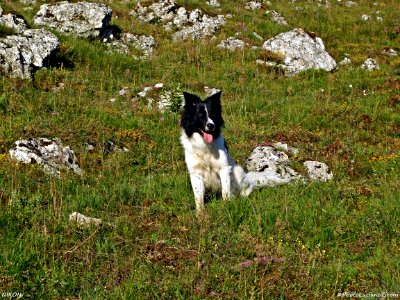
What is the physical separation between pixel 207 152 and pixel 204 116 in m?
0.63

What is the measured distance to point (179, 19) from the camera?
21.9 metres

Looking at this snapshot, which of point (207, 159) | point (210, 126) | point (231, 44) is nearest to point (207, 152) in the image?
point (207, 159)

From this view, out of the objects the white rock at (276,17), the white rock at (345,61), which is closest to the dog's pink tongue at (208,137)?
the white rock at (345,61)

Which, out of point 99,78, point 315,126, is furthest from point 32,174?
point 315,126

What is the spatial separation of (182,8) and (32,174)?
670 inches

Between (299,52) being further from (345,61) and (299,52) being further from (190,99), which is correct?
(190,99)

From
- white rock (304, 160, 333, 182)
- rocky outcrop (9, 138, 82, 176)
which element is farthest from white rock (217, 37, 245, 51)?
rocky outcrop (9, 138, 82, 176)

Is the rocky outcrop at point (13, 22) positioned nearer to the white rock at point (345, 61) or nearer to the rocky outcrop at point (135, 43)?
the rocky outcrop at point (135, 43)

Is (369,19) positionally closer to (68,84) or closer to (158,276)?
(68,84)

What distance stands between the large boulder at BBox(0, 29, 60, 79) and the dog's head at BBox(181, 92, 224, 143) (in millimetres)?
6695

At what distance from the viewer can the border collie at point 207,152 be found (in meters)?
7.39

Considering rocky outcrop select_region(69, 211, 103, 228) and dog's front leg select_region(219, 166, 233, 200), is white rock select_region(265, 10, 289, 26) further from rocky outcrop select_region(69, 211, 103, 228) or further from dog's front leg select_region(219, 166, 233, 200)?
rocky outcrop select_region(69, 211, 103, 228)

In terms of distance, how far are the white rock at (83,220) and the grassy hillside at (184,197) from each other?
118 millimetres

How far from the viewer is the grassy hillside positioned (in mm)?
4621
